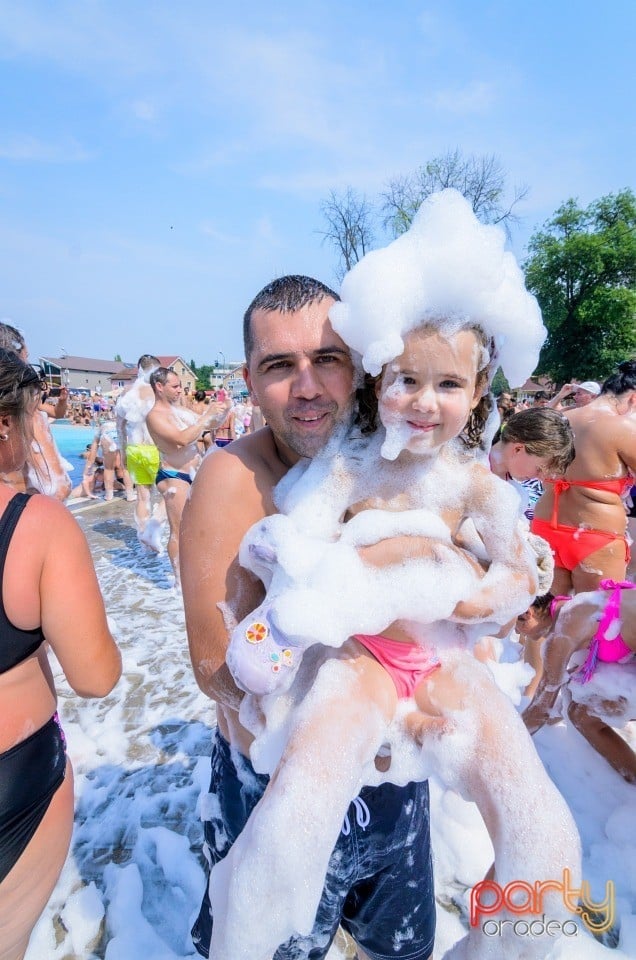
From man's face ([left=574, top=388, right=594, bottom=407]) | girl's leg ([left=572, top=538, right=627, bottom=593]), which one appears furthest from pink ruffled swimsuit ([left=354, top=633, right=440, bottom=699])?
man's face ([left=574, top=388, right=594, bottom=407])

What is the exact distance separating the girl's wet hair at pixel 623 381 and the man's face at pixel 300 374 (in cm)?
386

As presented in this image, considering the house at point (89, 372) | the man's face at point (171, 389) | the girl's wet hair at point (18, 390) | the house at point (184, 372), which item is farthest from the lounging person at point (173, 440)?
the house at point (184, 372)

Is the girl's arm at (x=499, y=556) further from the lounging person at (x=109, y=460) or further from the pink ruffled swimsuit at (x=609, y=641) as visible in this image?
the lounging person at (x=109, y=460)

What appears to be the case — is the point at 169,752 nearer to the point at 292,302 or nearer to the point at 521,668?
the point at 521,668

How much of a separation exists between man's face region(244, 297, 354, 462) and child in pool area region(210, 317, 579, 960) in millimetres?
109

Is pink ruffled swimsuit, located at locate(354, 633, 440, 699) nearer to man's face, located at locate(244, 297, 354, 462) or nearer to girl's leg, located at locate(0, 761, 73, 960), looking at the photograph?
man's face, located at locate(244, 297, 354, 462)

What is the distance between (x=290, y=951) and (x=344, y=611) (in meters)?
1.03

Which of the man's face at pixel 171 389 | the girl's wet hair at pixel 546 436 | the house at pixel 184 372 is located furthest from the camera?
the house at pixel 184 372

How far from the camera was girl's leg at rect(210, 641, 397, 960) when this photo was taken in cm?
121

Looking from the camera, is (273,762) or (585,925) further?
(585,925)

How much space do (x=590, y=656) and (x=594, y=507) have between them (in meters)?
1.54

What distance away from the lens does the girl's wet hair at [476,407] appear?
1.64 metres

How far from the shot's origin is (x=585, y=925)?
2273 mm

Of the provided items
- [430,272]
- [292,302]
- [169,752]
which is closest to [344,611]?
[292,302]
